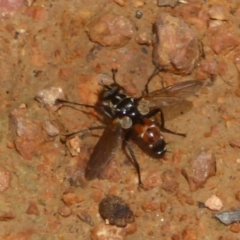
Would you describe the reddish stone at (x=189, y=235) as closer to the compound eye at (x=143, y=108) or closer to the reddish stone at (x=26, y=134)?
the compound eye at (x=143, y=108)

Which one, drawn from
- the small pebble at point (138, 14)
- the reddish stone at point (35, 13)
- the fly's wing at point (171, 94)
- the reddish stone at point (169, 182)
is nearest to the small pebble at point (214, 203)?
the reddish stone at point (169, 182)

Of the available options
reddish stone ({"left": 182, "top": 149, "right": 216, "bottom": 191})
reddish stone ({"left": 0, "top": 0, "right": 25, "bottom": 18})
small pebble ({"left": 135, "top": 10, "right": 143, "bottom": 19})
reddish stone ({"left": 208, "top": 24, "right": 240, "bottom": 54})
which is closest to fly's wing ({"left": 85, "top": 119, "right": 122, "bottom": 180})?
reddish stone ({"left": 182, "top": 149, "right": 216, "bottom": 191})

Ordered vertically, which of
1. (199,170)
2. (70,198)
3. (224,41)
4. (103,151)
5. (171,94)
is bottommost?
(70,198)

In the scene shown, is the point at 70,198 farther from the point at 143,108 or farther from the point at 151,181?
the point at 143,108

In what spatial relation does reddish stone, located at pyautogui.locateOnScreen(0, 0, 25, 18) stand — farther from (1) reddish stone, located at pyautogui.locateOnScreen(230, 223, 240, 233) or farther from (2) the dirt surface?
(1) reddish stone, located at pyautogui.locateOnScreen(230, 223, 240, 233)

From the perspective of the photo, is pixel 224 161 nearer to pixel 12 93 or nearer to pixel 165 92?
pixel 165 92

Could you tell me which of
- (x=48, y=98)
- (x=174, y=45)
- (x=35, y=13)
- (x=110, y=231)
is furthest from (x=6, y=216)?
(x=174, y=45)
